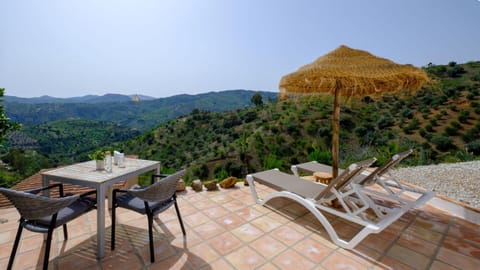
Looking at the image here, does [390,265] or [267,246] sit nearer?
[390,265]

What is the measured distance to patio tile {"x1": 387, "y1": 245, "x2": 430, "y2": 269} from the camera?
205 cm

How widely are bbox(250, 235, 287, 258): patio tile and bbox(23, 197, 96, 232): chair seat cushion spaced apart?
1.77m

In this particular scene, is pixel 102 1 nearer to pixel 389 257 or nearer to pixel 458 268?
pixel 389 257

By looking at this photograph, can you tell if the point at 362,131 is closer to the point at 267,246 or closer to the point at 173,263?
the point at 267,246

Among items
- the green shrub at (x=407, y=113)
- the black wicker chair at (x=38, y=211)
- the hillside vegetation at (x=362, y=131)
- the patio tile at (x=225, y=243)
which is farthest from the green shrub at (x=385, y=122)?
the black wicker chair at (x=38, y=211)

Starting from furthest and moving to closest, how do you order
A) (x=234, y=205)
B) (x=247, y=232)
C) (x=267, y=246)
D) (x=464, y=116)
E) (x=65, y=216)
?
(x=464, y=116)
(x=234, y=205)
(x=247, y=232)
(x=267, y=246)
(x=65, y=216)

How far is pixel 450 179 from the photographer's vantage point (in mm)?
4547

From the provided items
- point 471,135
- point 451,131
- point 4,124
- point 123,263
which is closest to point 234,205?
point 123,263

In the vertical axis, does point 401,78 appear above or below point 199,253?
above

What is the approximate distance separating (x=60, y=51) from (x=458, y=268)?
12912 mm

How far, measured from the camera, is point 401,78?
277cm

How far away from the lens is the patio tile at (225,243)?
2.27m

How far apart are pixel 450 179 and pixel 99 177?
6.39 meters

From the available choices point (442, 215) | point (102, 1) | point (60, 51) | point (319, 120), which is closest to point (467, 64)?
point (319, 120)
